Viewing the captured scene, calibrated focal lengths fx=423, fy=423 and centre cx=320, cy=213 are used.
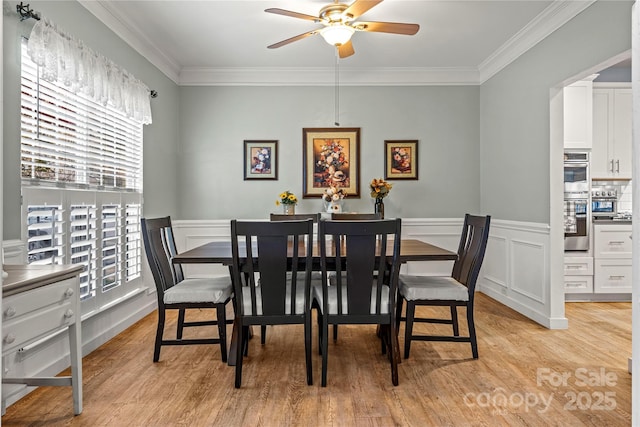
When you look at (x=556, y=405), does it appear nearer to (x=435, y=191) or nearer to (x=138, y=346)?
(x=138, y=346)

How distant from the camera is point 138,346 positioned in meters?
3.27

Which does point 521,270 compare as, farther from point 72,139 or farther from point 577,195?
point 72,139

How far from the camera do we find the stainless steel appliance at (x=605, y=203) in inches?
193

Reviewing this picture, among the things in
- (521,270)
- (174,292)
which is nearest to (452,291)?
(521,270)

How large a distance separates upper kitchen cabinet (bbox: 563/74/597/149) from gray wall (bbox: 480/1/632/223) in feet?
2.07

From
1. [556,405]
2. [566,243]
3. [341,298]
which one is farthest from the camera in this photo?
[566,243]

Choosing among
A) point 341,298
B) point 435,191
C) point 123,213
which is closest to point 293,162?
point 435,191

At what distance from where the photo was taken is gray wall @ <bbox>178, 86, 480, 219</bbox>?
5.13 m

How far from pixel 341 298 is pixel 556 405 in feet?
4.27

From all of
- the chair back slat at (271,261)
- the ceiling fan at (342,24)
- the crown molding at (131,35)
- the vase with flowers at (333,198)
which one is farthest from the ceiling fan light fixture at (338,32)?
the vase with flowers at (333,198)

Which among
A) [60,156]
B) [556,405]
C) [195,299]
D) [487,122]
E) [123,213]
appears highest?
[487,122]

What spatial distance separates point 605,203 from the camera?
16.2ft

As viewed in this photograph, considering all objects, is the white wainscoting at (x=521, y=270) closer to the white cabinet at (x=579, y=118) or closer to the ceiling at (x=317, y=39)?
the white cabinet at (x=579, y=118)

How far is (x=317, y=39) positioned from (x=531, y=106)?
7.05 ft
